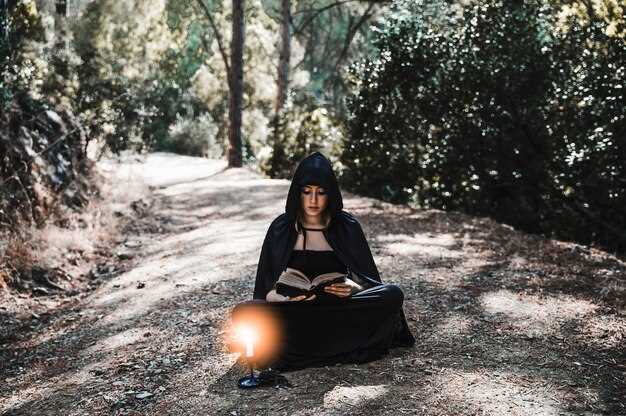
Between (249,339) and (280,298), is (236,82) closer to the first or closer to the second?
(280,298)

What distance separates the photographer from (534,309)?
5297mm

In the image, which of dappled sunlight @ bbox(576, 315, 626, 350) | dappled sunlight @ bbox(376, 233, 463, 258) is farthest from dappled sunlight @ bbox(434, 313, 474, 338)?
dappled sunlight @ bbox(376, 233, 463, 258)

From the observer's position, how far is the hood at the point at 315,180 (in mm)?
3834

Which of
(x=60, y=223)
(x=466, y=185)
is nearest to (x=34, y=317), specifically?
(x=60, y=223)

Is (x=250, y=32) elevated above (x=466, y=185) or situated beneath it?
elevated above

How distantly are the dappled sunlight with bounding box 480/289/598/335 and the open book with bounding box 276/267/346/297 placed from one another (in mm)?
1930

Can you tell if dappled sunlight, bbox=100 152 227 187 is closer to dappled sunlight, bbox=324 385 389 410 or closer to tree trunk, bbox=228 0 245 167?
tree trunk, bbox=228 0 245 167

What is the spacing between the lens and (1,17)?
7.52 metres

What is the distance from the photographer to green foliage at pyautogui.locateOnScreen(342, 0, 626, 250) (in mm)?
8797

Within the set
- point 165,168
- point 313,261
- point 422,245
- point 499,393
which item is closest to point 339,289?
point 313,261

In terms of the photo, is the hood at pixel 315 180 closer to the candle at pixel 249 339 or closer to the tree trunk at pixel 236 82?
the candle at pixel 249 339

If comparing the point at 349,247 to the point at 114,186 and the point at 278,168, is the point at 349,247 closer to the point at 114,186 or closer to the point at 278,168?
the point at 114,186

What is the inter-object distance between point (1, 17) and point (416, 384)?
23.1ft

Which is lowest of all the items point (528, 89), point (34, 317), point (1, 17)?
point (34, 317)
